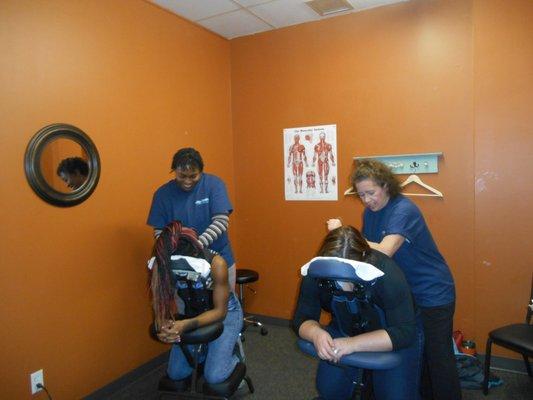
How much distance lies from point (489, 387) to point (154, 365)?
2.07 meters

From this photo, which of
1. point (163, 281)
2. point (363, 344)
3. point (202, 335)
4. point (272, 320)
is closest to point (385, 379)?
point (363, 344)

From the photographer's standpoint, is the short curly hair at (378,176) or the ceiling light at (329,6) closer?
the short curly hair at (378,176)

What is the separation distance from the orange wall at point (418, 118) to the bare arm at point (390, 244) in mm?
1213

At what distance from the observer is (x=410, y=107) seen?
2779mm

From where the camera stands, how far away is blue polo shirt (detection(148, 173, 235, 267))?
235cm

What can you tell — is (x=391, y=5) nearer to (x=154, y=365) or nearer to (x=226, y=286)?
(x=226, y=286)

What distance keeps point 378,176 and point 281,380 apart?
1467 millimetres

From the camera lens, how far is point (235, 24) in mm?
3127

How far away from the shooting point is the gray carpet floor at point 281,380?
2293 mm

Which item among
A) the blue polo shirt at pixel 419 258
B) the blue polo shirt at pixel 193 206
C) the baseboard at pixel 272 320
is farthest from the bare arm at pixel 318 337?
the baseboard at pixel 272 320

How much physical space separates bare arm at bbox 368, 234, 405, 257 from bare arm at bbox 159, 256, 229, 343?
0.72 metres

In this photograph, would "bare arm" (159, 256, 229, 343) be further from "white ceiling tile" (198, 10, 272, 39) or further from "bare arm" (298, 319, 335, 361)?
"white ceiling tile" (198, 10, 272, 39)

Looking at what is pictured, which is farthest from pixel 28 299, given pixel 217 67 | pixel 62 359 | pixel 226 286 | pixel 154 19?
pixel 217 67

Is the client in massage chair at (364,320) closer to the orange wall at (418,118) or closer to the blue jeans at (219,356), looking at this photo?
the blue jeans at (219,356)
